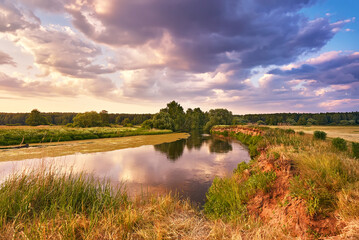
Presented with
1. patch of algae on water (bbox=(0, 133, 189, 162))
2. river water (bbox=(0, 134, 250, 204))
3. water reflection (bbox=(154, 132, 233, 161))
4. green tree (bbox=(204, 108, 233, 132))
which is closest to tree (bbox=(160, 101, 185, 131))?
green tree (bbox=(204, 108, 233, 132))

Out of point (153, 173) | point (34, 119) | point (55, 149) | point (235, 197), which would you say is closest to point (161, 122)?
point (55, 149)

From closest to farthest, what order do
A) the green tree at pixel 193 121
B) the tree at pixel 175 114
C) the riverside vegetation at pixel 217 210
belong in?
the riverside vegetation at pixel 217 210 < the tree at pixel 175 114 < the green tree at pixel 193 121

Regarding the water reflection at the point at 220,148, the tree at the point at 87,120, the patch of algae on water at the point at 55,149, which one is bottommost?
the water reflection at the point at 220,148

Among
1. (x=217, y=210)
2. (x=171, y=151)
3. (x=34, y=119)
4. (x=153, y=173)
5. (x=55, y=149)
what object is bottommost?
(x=171, y=151)

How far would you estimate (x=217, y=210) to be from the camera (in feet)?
23.1

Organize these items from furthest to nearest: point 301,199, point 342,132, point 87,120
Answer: point 87,120, point 342,132, point 301,199

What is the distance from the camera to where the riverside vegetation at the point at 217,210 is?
13.1ft

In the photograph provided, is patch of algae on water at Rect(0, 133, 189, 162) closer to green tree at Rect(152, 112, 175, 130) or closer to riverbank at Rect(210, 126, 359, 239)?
riverbank at Rect(210, 126, 359, 239)

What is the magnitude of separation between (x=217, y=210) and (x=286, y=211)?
269 cm

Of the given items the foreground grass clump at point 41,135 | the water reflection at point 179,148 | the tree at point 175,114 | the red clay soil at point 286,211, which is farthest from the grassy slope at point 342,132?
the tree at point 175,114

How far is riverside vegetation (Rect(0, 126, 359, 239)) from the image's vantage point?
158 inches

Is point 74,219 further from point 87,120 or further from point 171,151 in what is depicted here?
point 87,120

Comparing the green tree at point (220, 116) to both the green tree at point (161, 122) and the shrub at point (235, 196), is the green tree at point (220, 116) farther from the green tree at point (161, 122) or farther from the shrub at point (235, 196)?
the shrub at point (235, 196)

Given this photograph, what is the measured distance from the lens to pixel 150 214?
5480 millimetres
